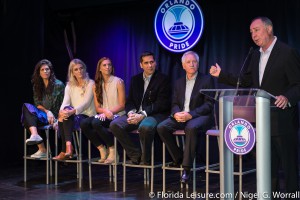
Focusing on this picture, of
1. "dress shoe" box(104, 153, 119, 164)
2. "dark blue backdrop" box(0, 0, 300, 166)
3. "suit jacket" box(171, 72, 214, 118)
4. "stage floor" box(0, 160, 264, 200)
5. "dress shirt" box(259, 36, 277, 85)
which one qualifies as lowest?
"stage floor" box(0, 160, 264, 200)

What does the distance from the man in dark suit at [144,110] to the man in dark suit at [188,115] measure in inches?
5.4

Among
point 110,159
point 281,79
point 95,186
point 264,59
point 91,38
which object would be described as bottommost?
point 95,186

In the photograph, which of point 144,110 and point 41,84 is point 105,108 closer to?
point 144,110

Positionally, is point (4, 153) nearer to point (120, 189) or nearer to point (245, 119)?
point (120, 189)

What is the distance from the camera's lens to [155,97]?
497cm

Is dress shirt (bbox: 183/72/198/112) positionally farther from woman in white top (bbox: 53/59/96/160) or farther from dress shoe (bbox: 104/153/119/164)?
woman in white top (bbox: 53/59/96/160)

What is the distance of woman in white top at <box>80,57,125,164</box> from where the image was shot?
5.10 metres

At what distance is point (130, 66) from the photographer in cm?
682

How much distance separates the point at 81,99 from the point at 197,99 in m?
1.45

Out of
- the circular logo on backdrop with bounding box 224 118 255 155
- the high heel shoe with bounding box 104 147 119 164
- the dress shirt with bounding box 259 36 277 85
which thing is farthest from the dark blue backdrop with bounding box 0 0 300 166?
the circular logo on backdrop with bounding box 224 118 255 155

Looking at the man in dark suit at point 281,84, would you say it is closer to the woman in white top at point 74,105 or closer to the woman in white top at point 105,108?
the woman in white top at point 105,108

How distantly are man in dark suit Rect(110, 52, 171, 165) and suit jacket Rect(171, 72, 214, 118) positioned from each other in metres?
0.15

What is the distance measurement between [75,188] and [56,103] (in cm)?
114

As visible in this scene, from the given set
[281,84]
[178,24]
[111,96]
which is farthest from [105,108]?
[281,84]
